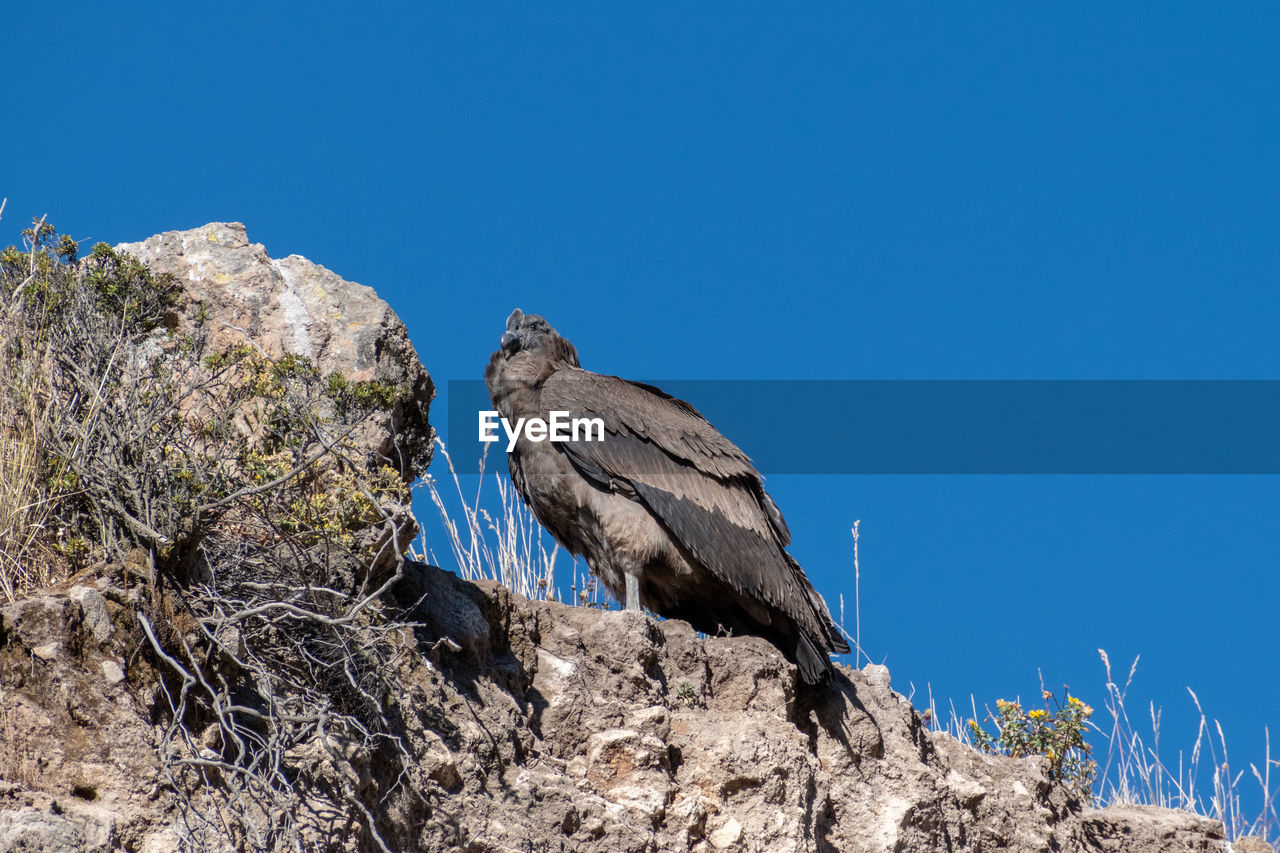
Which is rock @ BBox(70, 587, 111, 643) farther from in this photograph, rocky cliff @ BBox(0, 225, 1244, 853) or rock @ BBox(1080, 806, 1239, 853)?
rock @ BBox(1080, 806, 1239, 853)

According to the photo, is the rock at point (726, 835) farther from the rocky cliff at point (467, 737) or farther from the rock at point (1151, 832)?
the rock at point (1151, 832)

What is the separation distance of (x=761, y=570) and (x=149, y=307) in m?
3.81

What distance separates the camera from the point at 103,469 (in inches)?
206

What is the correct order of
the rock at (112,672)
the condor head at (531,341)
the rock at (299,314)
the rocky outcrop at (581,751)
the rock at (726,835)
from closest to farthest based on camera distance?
the rocky outcrop at (581,751) → the rock at (112,672) → the rock at (726,835) → the rock at (299,314) → the condor head at (531,341)

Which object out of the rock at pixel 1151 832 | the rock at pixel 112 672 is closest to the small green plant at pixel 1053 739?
the rock at pixel 1151 832

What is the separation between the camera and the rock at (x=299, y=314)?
276 inches

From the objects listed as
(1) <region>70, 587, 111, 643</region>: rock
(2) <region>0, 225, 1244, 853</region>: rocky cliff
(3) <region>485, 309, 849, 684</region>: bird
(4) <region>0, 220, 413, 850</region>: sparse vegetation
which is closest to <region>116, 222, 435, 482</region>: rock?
(2) <region>0, 225, 1244, 853</region>: rocky cliff

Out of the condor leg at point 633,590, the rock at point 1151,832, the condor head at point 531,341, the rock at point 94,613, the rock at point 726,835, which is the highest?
the condor head at point 531,341

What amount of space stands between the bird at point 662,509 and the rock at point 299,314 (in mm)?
1153

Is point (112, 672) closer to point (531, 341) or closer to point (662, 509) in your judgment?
point (662, 509)

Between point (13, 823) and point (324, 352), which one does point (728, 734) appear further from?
point (13, 823)

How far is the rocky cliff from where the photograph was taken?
4.61 m

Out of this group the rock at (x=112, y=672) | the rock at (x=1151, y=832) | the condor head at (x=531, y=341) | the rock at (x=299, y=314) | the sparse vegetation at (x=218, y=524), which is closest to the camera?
the rock at (x=112, y=672)

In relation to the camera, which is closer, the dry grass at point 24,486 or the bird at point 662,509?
the dry grass at point 24,486
